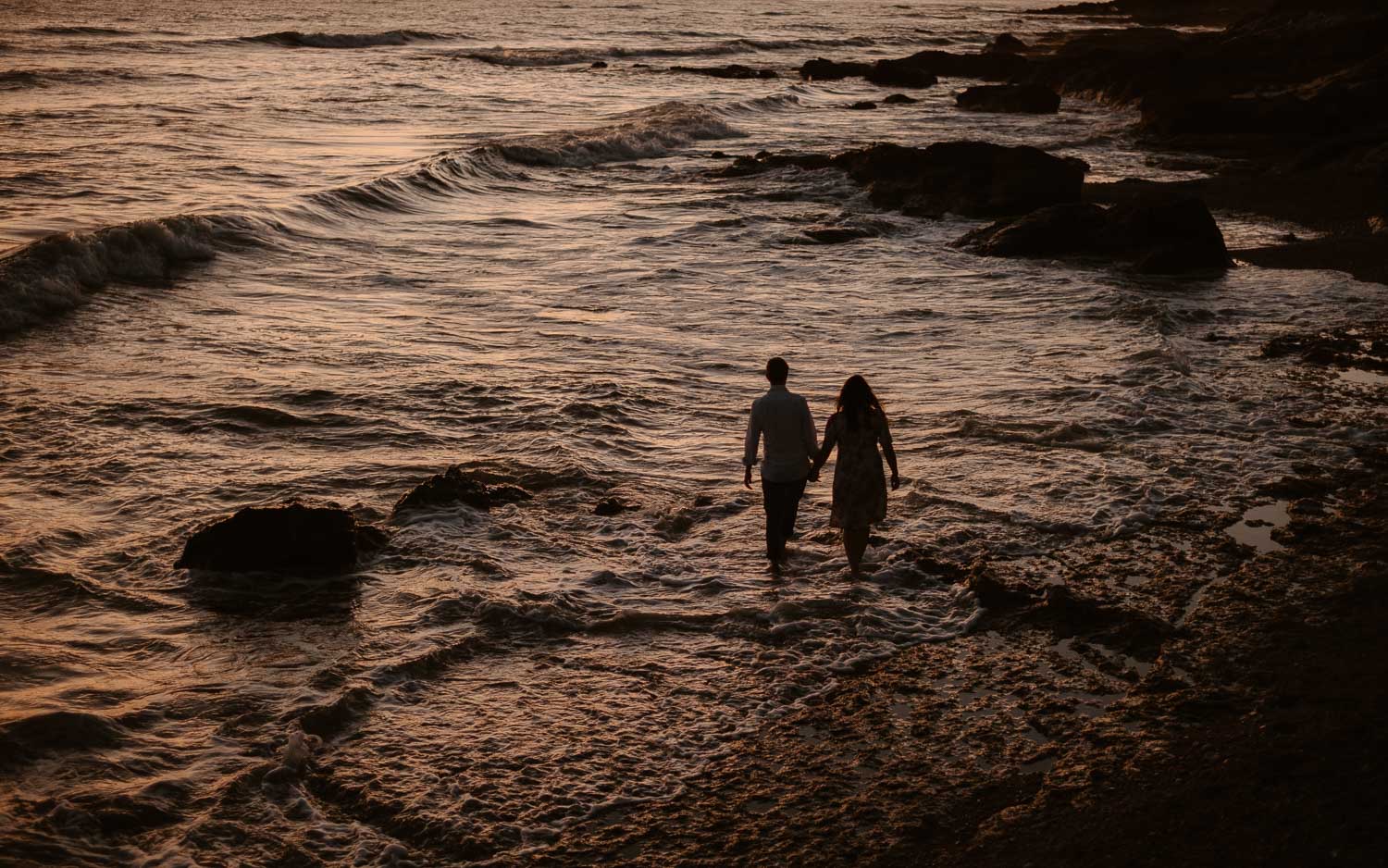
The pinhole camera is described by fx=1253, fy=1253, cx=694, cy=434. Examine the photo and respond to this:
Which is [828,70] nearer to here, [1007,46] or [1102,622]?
[1007,46]

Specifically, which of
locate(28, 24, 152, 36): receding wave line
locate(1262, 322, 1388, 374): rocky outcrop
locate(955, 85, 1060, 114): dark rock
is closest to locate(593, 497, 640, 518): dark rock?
locate(1262, 322, 1388, 374): rocky outcrop

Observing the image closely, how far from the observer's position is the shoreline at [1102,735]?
564cm

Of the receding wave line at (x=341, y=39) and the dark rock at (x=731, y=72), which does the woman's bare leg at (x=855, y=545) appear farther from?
the receding wave line at (x=341, y=39)

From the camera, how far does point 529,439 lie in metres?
11.6

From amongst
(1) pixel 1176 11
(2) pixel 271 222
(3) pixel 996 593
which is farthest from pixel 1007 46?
(3) pixel 996 593

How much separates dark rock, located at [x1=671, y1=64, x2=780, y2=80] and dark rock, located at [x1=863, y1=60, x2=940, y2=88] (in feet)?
17.0

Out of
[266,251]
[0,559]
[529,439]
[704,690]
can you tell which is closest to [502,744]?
[704,690]

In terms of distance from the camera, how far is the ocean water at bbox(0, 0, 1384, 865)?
6594mm

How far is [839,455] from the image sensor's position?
877 cm

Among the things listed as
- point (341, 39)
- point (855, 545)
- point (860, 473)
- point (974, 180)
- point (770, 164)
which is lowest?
point (855, 545)

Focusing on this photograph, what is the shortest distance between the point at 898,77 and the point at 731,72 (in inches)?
308

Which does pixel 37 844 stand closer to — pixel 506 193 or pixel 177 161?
pixel 506 193

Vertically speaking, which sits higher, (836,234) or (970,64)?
(970,64)

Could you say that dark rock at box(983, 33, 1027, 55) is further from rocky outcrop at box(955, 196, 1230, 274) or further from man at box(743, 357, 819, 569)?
man at box(743, 357, 819, 569)
